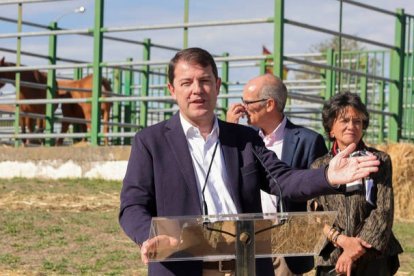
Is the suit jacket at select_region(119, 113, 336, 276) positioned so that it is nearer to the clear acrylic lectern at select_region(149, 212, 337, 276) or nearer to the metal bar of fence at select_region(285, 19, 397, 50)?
the clear acrylic lectern at select_region(149, 212, 337, 276)

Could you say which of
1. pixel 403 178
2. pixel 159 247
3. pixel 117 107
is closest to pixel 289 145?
pixel 159 247

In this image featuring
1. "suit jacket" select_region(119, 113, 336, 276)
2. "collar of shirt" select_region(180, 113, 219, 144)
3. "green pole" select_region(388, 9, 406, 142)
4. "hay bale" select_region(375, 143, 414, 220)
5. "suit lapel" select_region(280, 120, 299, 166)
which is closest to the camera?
"suit jacket" select_region(119, 113, 336, 276)

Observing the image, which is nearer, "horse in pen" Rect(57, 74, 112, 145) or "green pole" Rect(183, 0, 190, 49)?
"green pole" Rect(183, 0, 190, 49)

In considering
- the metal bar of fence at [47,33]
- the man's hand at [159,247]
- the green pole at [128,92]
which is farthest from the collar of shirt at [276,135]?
the green pole at [128,92]

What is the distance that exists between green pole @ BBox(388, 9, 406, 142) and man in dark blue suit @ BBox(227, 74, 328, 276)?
29.6 ft

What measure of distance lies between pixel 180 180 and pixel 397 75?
11556 mm

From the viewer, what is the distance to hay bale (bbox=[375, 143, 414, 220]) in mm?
13109

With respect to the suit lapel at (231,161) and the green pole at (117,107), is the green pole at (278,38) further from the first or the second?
the suit lapel at (231,161)

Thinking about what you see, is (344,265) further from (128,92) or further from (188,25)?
(128,92)

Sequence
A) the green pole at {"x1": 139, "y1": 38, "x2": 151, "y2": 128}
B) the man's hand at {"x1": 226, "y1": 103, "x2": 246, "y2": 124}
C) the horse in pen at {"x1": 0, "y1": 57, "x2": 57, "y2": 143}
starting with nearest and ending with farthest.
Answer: the man's hand at {"x1": 226, "y1": 103, "x2": 246, "y2": 124} < the green pole at {"x1": 139, "y1": 38, "x2": 151, "y2": 128} < the horse in pen at {"x1": 0, "y1": 57, "x2": 57, "y2": 143}

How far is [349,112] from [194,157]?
167 cm

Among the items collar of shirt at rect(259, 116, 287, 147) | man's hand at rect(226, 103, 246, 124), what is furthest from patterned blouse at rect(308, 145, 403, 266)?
man's hand at rect(226, 103, 246, 124)

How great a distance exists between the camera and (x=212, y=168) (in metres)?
4.90

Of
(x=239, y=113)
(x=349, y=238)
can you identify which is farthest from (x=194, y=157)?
(x=239, y=113)
